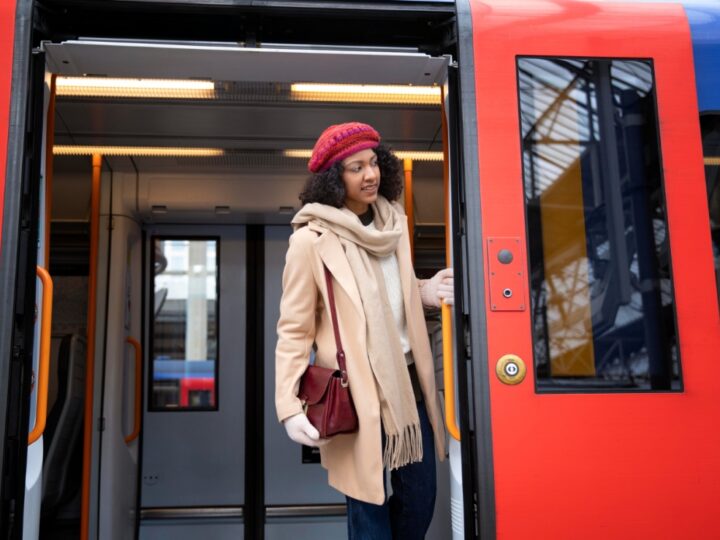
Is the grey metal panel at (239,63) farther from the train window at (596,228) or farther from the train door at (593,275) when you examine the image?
A: the train window at (596,228)

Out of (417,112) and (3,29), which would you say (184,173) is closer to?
(417,112)

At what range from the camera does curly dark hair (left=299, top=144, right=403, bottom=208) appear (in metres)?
2.17

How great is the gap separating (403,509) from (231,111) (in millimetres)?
2394

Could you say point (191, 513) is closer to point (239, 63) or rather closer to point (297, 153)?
point (297, 153)

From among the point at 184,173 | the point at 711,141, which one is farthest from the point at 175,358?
the point at 711,141

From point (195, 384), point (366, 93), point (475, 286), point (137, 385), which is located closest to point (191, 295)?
point (195, 384)

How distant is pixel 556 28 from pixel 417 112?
1.41 meters

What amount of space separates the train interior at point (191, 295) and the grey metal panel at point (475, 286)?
101 centimetres

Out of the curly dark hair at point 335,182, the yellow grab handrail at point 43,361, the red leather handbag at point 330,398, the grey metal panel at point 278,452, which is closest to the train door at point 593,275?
the curly dark hair at point 335,182

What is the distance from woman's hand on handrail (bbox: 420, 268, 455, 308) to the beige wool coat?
0.50 ft

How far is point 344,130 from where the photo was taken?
7.14ft

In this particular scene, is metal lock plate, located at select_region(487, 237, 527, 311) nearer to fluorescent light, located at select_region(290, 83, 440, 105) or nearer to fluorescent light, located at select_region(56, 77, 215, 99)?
fluorescent light, located at select_region(290, 83, 440, 105)

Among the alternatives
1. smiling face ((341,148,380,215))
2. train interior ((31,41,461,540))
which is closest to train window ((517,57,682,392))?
smiling face ((341,148,380,215))

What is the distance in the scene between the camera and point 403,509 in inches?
83.4
